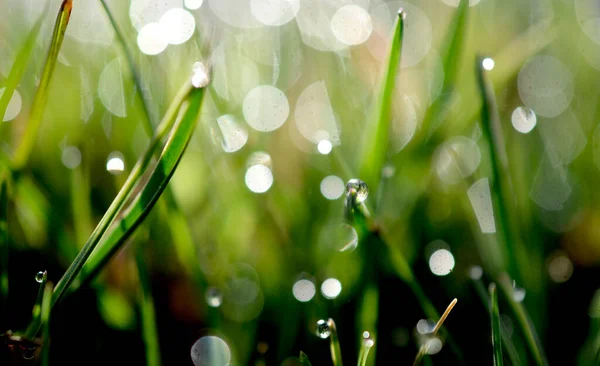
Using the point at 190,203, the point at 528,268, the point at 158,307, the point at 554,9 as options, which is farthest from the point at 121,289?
the point at 554,9

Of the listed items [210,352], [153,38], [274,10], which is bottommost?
[210,352]

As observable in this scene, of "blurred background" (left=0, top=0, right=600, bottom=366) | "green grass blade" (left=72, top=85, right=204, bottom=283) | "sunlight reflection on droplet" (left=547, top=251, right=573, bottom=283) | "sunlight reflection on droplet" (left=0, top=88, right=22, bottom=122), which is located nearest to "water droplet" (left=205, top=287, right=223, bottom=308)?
"blurred background" (left=0, top=0, right=600, bottom=366)

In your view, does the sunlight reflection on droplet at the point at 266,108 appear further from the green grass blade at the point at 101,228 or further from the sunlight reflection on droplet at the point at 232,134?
the green grass blade at the point at 101,228

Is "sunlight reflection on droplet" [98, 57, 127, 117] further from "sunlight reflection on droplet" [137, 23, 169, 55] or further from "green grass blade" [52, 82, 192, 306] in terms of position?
"green grass blade" [52, 82, 192, 306]

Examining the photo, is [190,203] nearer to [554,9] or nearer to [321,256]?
[321,256]

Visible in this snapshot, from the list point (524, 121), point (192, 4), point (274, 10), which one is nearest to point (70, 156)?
point (192, 4)

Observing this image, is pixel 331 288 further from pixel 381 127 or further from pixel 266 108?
pixel 266 108

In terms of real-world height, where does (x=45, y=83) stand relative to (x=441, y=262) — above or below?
above
